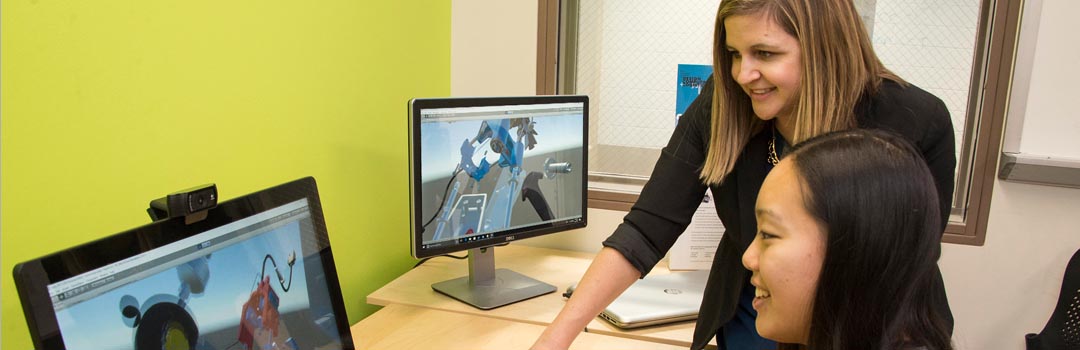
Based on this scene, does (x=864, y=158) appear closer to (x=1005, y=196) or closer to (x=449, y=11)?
(x=1005, y=196)

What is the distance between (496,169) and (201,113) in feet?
2.21

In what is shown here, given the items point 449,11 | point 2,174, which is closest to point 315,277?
point 2,174

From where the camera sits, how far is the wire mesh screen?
7.22ft

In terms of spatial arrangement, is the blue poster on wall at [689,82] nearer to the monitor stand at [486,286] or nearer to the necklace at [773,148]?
the monitor stand at [486,286]

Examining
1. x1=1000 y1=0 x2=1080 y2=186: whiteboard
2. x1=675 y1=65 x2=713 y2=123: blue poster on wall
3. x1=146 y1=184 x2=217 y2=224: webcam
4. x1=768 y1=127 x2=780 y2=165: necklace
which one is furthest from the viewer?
x1=675 y1=65 x2=713 y2=123: blue poster on wall

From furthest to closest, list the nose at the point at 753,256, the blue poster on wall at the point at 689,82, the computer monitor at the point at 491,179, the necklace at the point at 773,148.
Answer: the blue poster on wall at the point at 689,82, the computer monitor at the point at 491,179, the necklace at the point at 773,148, the nose at the point at 753,256

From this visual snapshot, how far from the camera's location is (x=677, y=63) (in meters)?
2.37

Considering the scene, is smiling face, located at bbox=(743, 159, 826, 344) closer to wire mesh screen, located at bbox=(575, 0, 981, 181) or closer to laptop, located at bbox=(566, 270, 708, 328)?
laptop, located at bbox=(566, 270, 708, 328)

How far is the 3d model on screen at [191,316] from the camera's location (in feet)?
2.99

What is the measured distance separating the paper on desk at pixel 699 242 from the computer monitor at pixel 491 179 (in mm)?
292

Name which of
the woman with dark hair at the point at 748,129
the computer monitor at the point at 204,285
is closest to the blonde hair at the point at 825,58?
the woman with dark hair at the point at 748,129

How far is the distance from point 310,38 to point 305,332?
0.77m

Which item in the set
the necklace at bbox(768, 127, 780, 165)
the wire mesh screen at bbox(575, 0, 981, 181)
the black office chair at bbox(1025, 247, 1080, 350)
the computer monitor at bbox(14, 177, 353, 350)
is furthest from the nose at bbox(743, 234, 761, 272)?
the wire mesh screen at bbox(575, 0, 981, 181)

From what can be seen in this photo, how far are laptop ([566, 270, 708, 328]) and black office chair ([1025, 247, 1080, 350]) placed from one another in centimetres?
80
